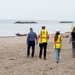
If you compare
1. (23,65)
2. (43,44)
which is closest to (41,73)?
(23,65)

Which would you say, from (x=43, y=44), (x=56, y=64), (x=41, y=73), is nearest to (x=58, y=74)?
(x=41, y=73)

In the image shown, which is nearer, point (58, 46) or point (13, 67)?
point (13, 67)

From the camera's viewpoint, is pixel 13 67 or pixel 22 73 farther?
pixel 13 67

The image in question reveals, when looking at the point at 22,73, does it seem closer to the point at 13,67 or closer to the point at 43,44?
the point at 13,67

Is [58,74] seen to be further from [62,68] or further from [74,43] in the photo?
[74,43]

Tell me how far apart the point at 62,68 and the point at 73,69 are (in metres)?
0.47

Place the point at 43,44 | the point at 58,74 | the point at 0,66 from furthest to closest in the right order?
the point at 43,44
the point at 0,66
the point at 58,74

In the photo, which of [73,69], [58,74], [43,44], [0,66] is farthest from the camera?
[43,44]

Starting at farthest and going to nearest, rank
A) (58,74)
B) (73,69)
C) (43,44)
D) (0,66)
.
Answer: (43,44)
(0,66)
(73,69)
(58,74)

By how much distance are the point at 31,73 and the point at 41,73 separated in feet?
1.24

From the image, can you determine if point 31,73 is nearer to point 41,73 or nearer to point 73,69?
point 41,73

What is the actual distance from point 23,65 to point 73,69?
242 cm

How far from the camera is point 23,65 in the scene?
14805 mm

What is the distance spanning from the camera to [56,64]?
14883 millimetres
